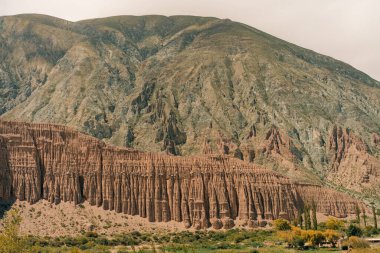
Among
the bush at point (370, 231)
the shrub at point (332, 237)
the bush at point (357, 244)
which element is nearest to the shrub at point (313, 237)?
the shrub at point (332, 237)

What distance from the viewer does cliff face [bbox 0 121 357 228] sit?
→ 13862 cm

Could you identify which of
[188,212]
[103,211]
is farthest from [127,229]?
[188,212]

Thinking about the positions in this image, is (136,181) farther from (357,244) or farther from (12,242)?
(12,242)

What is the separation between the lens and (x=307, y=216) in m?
131

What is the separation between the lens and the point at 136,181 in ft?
492

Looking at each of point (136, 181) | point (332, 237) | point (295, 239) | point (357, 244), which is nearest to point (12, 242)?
point (357, 244)

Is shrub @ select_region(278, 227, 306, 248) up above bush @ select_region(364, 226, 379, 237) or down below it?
above

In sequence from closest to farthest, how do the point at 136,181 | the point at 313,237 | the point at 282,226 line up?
the point at 313,237 < the point at 282,226 < the point at 136,181

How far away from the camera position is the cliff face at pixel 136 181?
138625 mm

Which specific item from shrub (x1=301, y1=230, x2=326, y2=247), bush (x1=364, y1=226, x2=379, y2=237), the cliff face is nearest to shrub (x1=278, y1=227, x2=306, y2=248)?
shrub (x1=301, y1=230, x2=326, y2=247)

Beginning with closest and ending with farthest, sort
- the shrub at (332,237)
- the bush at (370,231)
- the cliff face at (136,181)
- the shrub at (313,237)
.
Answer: the shrub at (313,237) → the shrub at (332,237) → the bush at (370,231) → the cliff face at (136,181)

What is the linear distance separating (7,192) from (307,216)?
6184 centimetres

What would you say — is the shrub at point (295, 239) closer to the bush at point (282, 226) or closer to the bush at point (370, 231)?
the bush at point (282, 226)

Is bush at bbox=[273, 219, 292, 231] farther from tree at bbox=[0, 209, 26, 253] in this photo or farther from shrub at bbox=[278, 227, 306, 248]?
tree at bbox=[0, 209, 26, 253]
